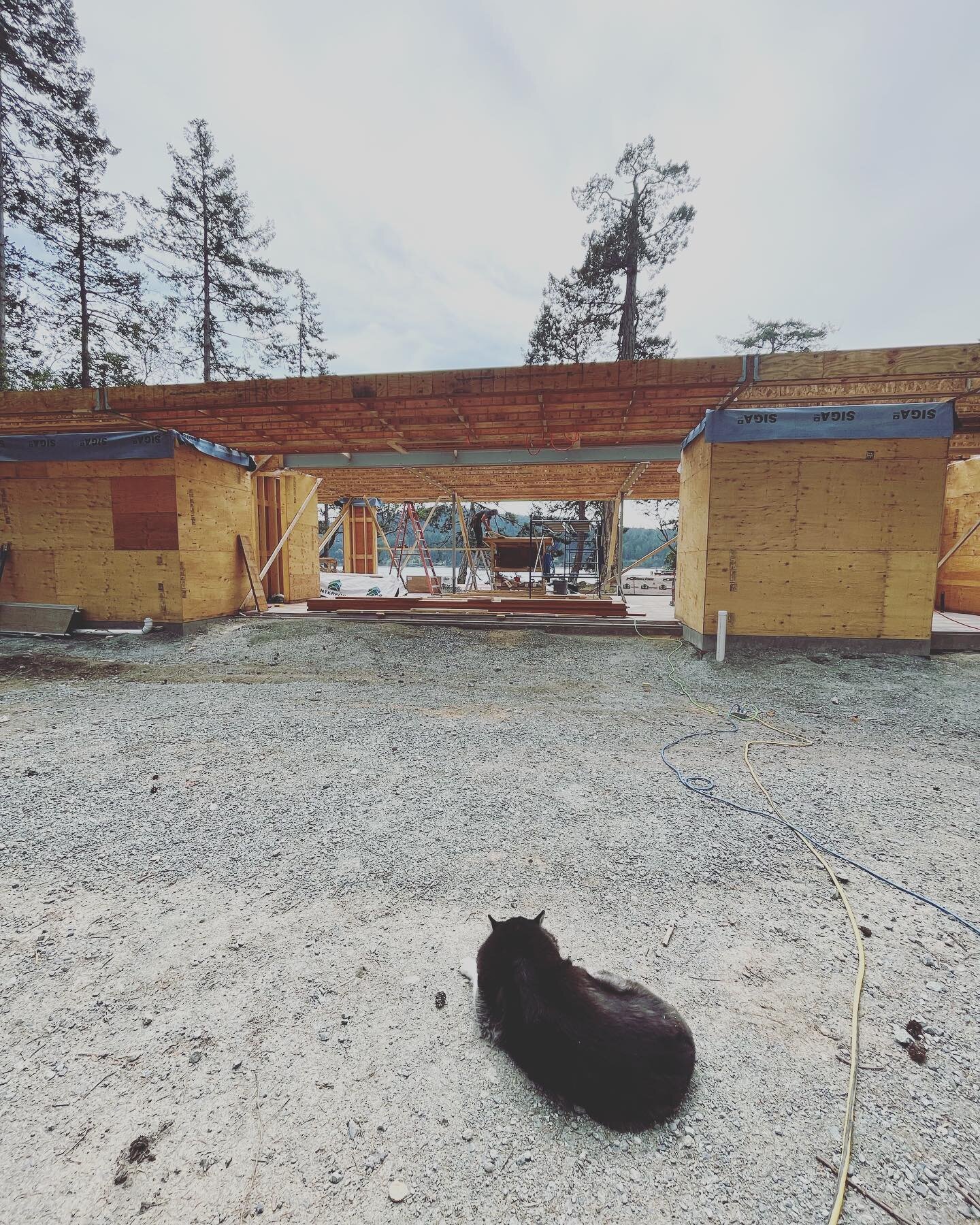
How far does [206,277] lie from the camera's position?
1577 cm

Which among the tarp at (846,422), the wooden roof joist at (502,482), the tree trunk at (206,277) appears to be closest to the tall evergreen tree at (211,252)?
the tree trunk at (206,277)

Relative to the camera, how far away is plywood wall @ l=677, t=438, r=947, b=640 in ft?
23.7

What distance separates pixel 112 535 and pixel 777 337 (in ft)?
77.4

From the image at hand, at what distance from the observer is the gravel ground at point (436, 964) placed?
1.34 m

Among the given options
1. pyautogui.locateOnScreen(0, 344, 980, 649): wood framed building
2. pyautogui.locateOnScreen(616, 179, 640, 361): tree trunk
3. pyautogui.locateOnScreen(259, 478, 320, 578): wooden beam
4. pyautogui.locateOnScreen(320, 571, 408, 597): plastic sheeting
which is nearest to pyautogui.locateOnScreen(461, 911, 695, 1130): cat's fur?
pyautogui.locateOnScreen(0, 344, 980, 649): wood framed building

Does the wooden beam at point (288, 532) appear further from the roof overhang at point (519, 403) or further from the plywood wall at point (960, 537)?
the plywood wall at point (960, 537)

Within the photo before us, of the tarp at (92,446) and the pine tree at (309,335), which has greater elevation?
the pine tree at (309,335)

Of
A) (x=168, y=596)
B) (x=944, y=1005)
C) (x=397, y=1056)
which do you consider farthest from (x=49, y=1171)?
(x=168, y=596)

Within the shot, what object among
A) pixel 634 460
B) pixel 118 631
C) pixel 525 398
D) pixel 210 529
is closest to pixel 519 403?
pixel 525 398

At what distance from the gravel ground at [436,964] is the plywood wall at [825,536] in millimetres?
2920

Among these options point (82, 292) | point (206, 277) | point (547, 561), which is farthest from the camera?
point (547, 561)

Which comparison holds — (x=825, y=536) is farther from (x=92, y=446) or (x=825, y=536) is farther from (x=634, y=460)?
(x=92, y=446)

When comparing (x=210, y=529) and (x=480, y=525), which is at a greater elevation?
(x=480, y=525)

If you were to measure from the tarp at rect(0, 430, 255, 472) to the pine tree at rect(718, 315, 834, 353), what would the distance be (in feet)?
66.6
